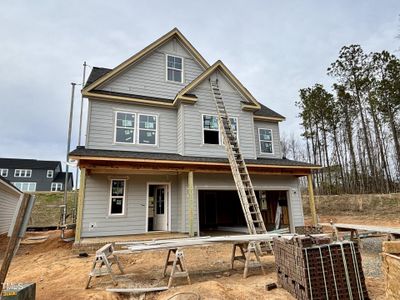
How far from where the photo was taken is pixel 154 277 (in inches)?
215

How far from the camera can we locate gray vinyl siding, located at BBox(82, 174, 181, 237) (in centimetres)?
945

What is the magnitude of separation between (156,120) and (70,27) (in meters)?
7.14

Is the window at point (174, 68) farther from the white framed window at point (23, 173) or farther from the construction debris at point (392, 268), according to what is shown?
the white framed window at point (23, 173)

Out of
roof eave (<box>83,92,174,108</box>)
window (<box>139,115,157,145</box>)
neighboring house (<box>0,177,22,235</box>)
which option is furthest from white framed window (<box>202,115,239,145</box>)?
neighboring house (<box>0,177,22,235</box>)

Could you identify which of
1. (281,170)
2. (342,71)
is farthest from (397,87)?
(281,170)

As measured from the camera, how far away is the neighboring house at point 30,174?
41031 mm

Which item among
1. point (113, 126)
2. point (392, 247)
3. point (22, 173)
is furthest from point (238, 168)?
point (22, 173)

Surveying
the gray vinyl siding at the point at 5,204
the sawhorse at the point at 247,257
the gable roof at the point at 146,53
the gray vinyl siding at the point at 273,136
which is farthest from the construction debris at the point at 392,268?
the gray vinyl siding at the point at 5,204

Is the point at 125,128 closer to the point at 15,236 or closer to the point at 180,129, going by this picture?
the point at 180,129

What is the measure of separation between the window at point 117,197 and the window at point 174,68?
5.98m

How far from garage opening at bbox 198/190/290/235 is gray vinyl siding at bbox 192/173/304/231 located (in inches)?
61.6

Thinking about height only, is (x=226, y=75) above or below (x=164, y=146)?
above

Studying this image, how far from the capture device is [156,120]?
456 inches

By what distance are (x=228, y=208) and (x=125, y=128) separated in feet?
29.5
